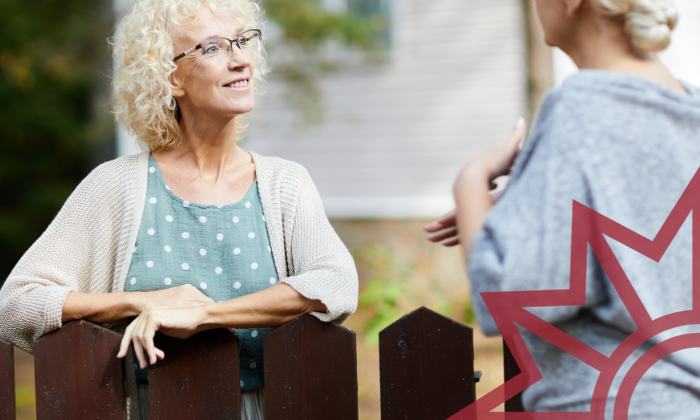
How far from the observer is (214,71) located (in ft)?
6.25

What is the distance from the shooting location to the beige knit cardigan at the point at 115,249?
1.72 metres

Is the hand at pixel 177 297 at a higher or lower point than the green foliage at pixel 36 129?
higher

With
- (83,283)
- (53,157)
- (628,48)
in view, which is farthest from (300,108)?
(628,48)

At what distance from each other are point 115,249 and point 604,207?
131 centimetres

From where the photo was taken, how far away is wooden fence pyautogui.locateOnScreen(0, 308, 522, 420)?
1725mm

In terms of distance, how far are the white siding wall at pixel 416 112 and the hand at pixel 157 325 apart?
19.7 feet

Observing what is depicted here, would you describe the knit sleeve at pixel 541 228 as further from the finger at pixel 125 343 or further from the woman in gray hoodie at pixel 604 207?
the finger at pixel 125 343

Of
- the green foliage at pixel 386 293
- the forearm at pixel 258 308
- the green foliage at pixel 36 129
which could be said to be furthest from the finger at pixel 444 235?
the green foliage at pixel 36 129

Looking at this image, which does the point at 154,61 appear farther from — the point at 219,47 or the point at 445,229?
the point at 445,229

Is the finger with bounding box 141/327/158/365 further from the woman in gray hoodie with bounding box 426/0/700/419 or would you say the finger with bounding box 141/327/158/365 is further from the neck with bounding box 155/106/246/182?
the woman in gray hoodie with bounding box 426/0/700/419

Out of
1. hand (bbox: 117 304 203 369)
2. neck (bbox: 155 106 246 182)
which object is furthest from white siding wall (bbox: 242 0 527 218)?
hand (bbox: 117 304 203 369)

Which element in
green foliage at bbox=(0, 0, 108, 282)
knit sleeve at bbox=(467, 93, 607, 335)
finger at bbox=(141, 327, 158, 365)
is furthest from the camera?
green foliage at bbox=(0, 0, 108, 282)

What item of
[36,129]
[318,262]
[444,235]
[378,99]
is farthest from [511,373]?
[36,129]

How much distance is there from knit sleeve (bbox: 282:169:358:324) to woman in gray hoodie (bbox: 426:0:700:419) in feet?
1.92
